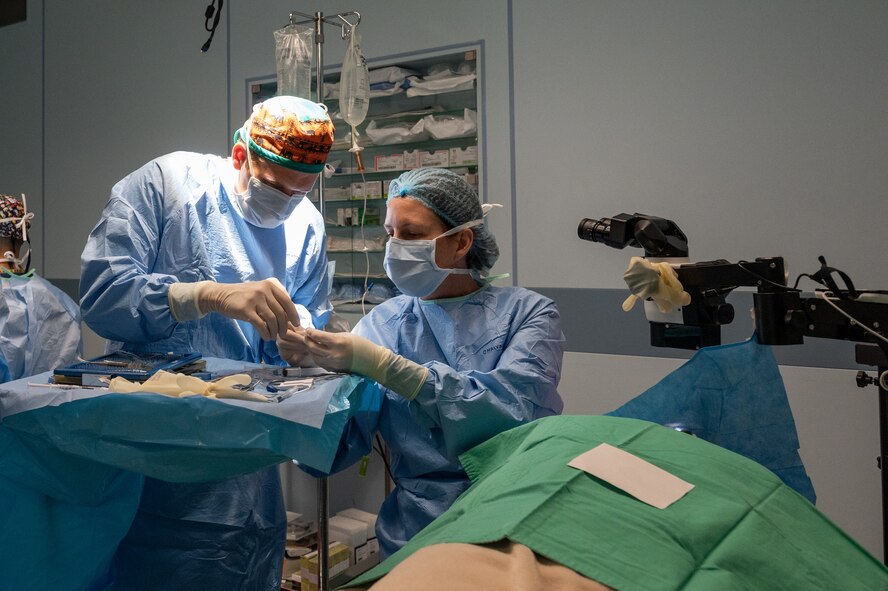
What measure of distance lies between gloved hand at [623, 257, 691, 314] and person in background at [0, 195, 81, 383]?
1.88 meters

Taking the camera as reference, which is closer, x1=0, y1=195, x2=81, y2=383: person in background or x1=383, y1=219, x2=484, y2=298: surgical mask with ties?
x1=383, y1=219, x2=484, y2=298: surgical mask with ties

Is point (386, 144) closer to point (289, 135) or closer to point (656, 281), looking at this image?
point (289, 135)

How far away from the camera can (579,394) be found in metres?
3.10

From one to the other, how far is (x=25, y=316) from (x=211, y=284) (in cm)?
109

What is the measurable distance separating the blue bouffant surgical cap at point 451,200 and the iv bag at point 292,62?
85 centimetres

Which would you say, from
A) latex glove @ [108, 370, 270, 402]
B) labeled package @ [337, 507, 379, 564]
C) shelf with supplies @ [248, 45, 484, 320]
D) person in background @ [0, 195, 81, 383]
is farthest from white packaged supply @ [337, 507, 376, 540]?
latex glove @ [108, 370, 270, 402]

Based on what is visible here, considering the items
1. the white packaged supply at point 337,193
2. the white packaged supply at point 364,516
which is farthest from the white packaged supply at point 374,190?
→ the white packaged supply at point 364,516

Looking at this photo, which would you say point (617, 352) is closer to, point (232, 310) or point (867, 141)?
point (867, 141)

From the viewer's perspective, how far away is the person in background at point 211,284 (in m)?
1.71

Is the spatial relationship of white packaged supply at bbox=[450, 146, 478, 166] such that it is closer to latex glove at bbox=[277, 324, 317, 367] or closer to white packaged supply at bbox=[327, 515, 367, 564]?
white packaged supply at bbox=[327, 515, 367, 564]

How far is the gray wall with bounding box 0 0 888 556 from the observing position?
2602mm

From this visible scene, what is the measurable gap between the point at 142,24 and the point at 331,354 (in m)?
3.32

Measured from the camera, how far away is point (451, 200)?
1869 millimetres

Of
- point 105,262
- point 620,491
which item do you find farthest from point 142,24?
point 620,491
